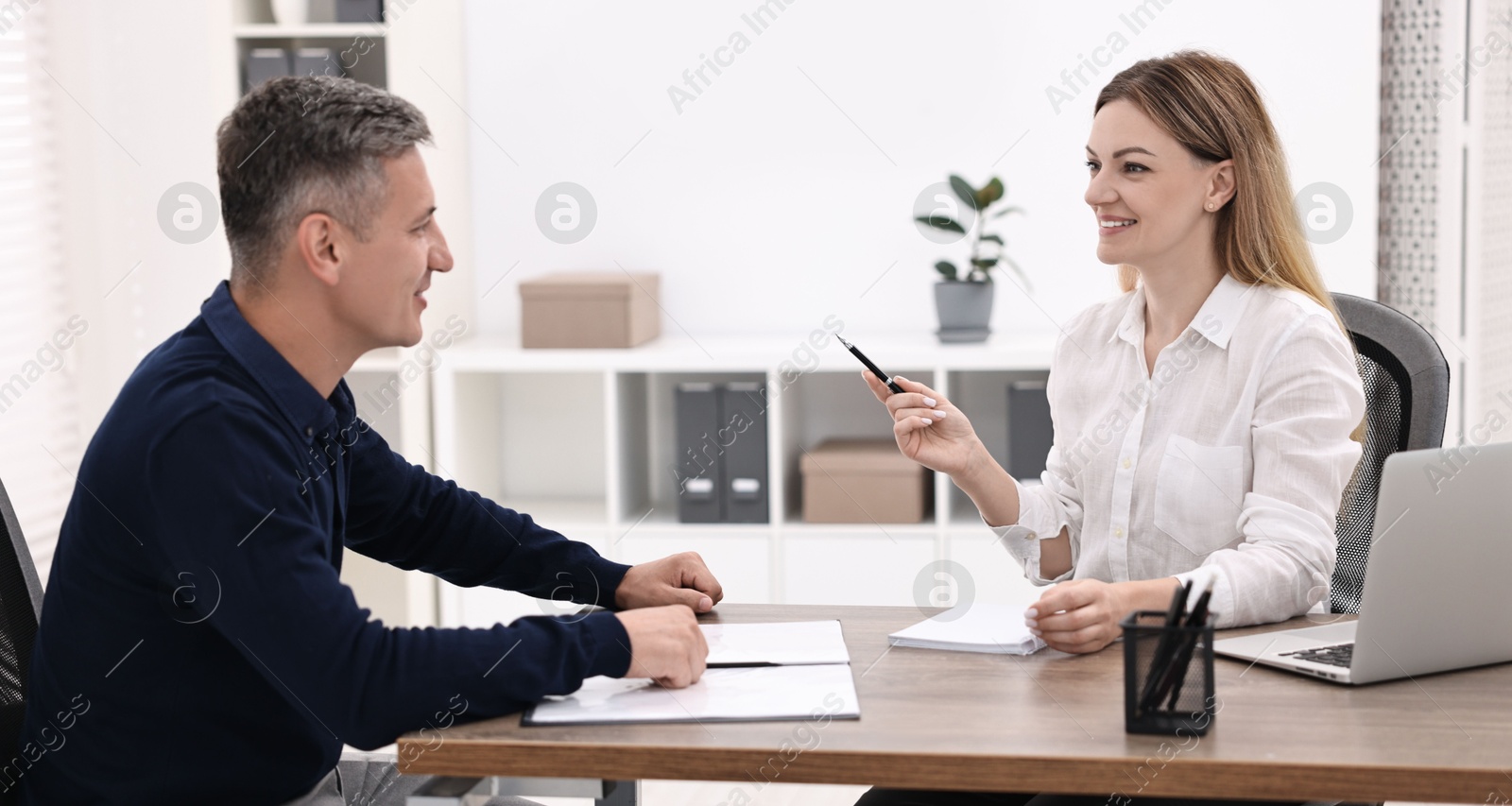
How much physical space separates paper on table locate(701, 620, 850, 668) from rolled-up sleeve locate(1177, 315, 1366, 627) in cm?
42

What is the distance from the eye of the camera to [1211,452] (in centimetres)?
177

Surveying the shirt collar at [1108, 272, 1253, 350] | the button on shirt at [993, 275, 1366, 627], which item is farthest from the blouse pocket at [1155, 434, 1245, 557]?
the shirt collar at [1108, 272, 1253, 350]

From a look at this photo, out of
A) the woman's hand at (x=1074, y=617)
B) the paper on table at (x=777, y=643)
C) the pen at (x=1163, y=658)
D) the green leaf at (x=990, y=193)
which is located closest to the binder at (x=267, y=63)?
the green leaf at (x=990, y=193)

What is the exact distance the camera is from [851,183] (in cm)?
359

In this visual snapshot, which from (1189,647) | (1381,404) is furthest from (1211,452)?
(1189,647)

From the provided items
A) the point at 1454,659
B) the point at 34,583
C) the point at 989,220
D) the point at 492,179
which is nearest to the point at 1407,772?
the point at 1454,659

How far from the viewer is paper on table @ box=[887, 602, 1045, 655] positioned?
4.68 ft

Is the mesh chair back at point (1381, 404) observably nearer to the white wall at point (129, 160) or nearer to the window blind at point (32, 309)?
the white wall at point (129, 160)

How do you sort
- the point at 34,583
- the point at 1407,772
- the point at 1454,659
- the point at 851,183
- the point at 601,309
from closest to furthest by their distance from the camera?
the point at 1407,772
the point at 1454,659
the point at 34,583
the point at 601,309
the point at 851,183

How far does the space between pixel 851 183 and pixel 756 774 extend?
2624 mm

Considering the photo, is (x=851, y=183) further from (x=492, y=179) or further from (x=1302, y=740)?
(x=1302, y=740)

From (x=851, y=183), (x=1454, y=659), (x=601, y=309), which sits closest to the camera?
(x=1454, y=659)

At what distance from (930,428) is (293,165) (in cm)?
90

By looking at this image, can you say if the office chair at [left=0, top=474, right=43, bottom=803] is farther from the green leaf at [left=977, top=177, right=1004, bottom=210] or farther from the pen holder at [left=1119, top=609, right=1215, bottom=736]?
the green leaf at [left=977, top=177, right=1004, bottom=210]
